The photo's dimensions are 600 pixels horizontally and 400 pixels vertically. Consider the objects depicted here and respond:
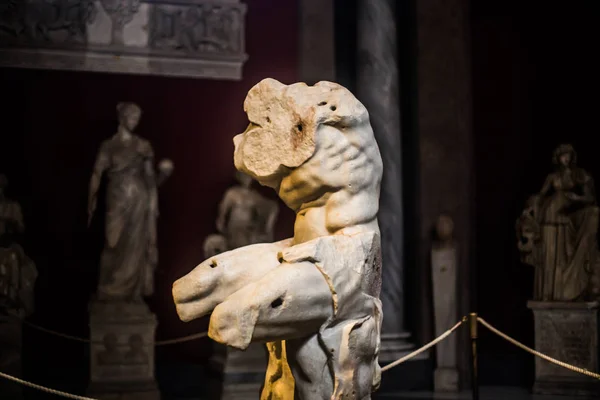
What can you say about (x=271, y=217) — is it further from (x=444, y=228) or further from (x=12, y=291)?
(x=12, y=291)

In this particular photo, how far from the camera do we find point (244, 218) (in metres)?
9.35

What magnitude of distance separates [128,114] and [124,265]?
1.37 m

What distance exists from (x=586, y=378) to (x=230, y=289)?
238 inches

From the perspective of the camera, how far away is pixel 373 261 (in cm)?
409

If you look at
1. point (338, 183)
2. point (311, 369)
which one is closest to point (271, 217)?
point (338, 183)

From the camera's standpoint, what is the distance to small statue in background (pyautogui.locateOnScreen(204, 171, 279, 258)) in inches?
365

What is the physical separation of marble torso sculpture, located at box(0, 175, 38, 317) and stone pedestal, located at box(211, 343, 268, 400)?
5.99 feet

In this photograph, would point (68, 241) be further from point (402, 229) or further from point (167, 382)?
point (402, 229)

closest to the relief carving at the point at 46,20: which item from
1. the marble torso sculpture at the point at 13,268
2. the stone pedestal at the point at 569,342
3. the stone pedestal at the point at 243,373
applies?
the marble torso sculpture at the point at 13,268

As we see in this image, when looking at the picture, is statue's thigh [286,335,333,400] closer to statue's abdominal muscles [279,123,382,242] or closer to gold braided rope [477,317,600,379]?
statue's abdominal muscles [279,123,382,242]

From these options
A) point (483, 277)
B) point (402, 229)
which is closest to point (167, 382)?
point (402, 229)

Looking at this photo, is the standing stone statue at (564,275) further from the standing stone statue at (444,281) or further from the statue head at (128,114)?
the statue head at (128,114)

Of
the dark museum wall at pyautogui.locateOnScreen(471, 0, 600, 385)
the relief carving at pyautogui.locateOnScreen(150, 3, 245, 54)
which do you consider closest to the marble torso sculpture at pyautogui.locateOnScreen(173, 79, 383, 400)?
the relief carving at pyautogui.locateOnScreen(150, 3, 245, 54)

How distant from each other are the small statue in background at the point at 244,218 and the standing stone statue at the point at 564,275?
2.42m
